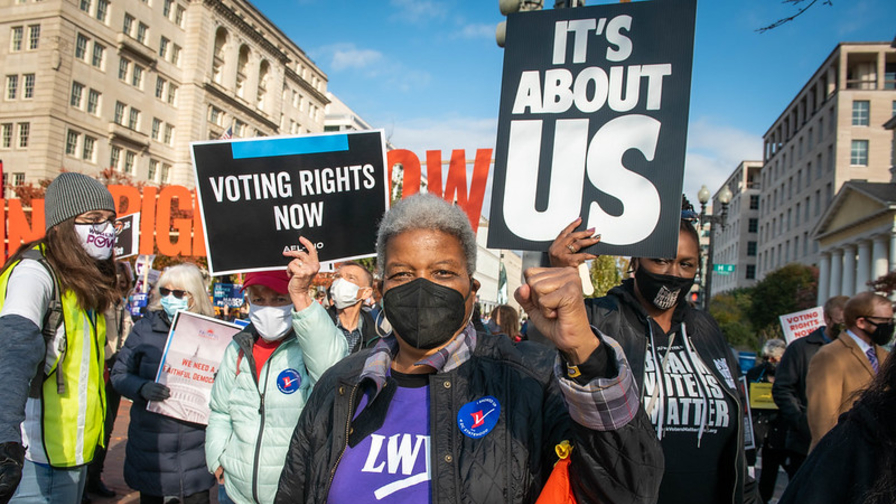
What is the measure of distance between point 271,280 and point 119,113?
50.4 meters

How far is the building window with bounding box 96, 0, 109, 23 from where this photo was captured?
4462cm

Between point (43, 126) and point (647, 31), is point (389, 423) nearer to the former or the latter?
point (647, 31)

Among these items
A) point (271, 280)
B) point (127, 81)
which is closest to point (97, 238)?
point (271, 280)

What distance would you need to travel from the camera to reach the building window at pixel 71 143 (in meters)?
42.4

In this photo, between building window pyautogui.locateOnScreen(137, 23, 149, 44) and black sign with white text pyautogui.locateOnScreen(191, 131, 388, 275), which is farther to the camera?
building window pyautogui.locateOnScreen(137, 23, 149, 44)

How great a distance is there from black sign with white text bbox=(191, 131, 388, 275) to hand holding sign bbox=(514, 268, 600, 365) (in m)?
2.43

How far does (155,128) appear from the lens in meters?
51.3

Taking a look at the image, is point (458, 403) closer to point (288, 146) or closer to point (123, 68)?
point (288, 146)

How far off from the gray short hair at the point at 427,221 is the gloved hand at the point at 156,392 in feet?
9.57

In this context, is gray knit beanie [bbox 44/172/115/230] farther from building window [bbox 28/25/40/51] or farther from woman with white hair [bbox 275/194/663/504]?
building window [bbox 28/25/40/51]

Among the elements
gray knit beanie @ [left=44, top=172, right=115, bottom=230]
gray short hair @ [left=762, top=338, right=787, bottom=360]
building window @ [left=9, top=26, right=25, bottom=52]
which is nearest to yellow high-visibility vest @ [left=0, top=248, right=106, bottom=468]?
gray knit beanie @ [left=44, top=172, right=115, bottom=230]

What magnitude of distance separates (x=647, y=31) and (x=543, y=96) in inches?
17.1

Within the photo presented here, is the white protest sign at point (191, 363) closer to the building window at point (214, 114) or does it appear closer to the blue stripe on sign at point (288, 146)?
the blue stripe on sign at point (288, 146)

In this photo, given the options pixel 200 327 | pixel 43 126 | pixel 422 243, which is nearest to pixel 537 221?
pixel 422 243
